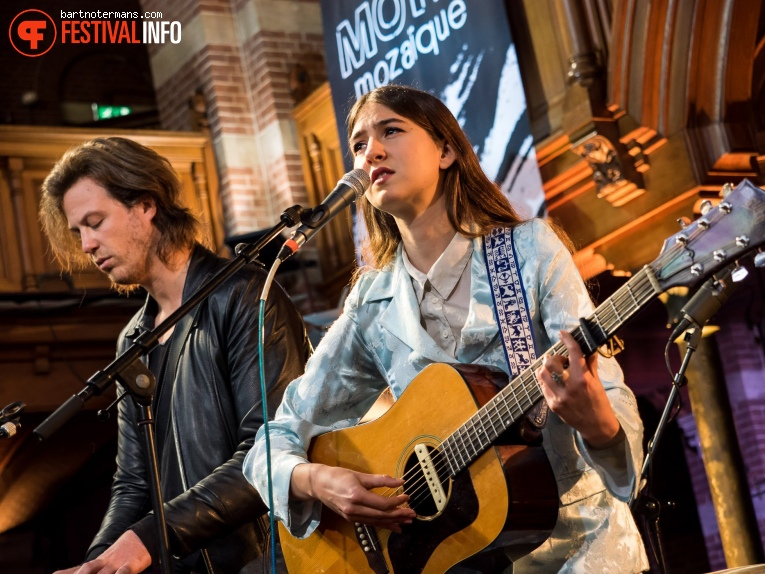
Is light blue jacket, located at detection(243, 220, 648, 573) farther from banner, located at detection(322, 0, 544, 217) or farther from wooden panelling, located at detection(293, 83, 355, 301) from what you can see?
wooden panelling, located at detection(293, 83, 355, 301)

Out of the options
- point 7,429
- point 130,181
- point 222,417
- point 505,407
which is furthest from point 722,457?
point 7,429

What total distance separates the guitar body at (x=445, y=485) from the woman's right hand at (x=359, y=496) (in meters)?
0.05

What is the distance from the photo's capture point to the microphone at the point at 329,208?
2414mm

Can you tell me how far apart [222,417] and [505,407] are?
3.49ft

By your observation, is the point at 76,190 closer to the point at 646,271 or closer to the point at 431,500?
the point at 431,500

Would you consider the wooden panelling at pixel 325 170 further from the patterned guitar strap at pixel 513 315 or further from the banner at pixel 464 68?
the patterned guitar strap at pixel 513 315

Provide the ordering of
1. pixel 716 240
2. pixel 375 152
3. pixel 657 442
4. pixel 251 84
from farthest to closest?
pixel 251 84, pixel 657 442, pixel 375 152, pixel 716 240

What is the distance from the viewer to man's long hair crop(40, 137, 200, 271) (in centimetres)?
332

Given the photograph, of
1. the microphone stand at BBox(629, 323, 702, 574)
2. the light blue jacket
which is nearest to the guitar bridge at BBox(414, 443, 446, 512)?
the light blue jacket

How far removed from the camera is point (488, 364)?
2.44 meters

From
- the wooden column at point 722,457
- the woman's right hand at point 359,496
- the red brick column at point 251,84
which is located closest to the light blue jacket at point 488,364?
the woman's right hand at point 359,496

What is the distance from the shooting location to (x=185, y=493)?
2.78m

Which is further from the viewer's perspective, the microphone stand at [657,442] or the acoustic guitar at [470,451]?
the microphone stand at [657,442]

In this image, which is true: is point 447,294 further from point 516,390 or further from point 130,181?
point 130,181
